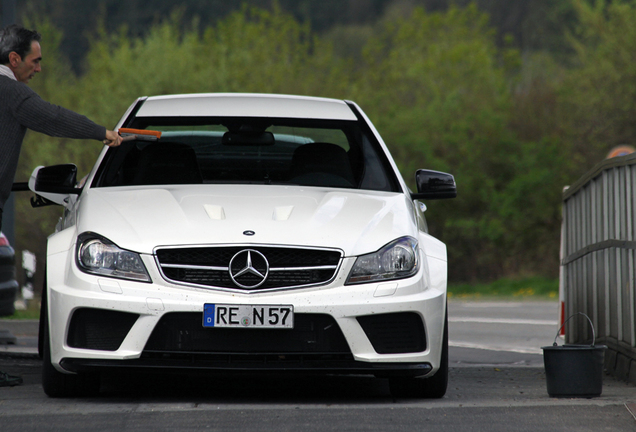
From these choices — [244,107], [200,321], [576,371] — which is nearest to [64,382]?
[200,321]

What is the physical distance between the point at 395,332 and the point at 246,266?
79cm

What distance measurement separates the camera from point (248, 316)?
5043 millimetres

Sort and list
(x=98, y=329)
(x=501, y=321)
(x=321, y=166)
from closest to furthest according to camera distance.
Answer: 1. (x=98, y=329)
2. (x=321, y=166)
3. (x=501, y=321)

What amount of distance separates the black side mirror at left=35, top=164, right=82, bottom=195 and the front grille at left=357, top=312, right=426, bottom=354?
6.36 ft

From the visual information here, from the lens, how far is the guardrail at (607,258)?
6430 mm

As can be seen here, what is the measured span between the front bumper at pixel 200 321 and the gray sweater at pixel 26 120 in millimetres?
929

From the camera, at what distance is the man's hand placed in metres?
5.98

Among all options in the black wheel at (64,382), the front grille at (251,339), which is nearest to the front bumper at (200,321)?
the front grille at (251,339)

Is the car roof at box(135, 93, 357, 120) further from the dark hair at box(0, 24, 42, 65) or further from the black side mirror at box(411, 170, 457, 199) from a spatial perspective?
the dark hair at box(0, 24, 42, 65)

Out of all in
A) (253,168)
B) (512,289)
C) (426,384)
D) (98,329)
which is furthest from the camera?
(512,289)

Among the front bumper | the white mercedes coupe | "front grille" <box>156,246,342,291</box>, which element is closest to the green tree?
the white mercedes coupe

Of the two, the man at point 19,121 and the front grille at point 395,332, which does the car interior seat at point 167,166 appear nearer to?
the man at point 19,121

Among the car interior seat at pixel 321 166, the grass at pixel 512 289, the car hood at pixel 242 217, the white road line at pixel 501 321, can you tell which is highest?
the car interior seat at pixel 321 166

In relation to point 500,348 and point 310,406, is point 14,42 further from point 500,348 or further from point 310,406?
point 500,348
